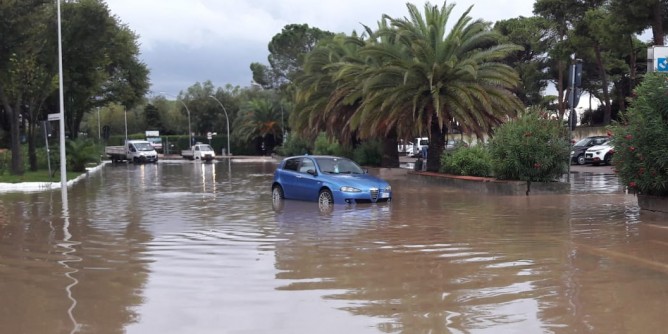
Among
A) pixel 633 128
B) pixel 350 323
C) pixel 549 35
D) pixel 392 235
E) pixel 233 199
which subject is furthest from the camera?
pixel 549 35

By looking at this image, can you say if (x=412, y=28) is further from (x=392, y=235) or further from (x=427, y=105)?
(x=392, y=235)

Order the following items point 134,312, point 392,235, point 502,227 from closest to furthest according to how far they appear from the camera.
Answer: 1. point 134,312
2. point 392,235
3. point 502,227

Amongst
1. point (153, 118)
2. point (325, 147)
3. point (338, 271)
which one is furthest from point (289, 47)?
point (338, 271)

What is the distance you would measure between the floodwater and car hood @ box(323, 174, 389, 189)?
0.95 meters

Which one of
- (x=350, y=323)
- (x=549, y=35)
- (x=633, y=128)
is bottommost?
(x=350, y=323)

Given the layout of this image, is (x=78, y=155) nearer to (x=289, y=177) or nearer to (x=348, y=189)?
(x=289, y=177)

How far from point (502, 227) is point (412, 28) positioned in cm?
1394

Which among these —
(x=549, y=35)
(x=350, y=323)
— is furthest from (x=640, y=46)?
(x=350, y=323)

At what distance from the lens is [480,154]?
23250 millimetres

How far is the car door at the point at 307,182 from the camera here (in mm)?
16594

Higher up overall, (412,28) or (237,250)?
(412,28)

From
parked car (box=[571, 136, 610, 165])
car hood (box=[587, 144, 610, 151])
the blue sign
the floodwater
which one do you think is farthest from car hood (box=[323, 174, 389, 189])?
parked car (box=[571, 136, 610, 165])

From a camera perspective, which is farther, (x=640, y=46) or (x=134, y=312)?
(x=640, y=46)

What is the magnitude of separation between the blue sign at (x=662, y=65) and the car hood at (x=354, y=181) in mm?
6737
